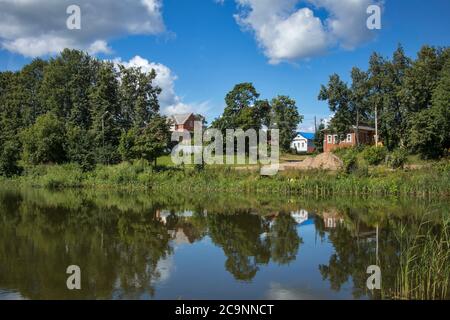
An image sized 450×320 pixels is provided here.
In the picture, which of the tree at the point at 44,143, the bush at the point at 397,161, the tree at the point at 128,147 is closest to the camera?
the bush at the point at 397,161

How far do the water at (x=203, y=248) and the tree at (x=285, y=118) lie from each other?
101 feet

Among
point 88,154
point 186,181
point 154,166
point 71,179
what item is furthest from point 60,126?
point 186,181

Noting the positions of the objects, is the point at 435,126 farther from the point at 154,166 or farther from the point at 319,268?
the point at 319,268

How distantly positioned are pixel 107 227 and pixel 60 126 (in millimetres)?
30850

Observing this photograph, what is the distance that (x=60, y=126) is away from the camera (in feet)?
146

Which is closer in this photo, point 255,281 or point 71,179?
point 255,281

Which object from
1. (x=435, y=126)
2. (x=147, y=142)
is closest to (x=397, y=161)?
(x=435, y=126)

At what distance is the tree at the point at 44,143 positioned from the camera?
42.2 m

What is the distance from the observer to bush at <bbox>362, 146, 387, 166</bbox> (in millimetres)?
36156

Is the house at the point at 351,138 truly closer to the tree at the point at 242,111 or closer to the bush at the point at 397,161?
the tree at the point at 242,111

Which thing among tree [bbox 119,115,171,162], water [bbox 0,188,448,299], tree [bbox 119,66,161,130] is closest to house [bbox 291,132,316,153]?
tree [bbox 119,66,161,130]

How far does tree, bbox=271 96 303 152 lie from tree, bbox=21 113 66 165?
24.9 m

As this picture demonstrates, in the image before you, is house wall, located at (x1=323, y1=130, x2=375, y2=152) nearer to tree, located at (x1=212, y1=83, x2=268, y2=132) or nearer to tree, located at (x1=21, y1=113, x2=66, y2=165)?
tree, located at (x1=212, y1=83, x2=268, y2=132)

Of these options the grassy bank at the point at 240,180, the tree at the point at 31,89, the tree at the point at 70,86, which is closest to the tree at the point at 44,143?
the grassy bank at the point at 240,180
